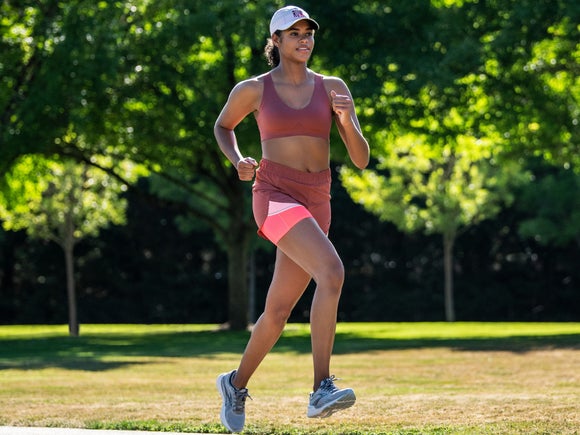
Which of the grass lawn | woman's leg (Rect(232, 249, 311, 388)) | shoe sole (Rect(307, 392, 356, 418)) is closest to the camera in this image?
shoe sole (Rect(307, 392, 356, 418))

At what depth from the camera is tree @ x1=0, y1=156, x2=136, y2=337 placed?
27547mm

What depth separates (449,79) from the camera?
2311 centimetres

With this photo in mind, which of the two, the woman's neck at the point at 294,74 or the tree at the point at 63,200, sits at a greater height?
the tree at the point at 63,200

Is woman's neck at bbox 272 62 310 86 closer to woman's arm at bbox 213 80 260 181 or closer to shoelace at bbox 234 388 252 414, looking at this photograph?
woman's arm at bbox 213 80 260 181

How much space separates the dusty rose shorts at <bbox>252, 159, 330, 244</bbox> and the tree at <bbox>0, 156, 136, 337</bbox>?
816 inches

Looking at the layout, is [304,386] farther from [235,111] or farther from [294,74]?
[294,74]

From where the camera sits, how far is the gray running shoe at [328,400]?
609 cm

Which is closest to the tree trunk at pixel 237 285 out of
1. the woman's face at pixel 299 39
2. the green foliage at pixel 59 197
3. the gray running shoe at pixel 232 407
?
the green foliage at pixel 59 197

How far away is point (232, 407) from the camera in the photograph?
6.69 metres

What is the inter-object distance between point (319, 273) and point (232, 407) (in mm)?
1034

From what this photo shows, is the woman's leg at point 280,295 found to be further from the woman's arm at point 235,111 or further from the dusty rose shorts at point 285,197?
the woman's arm at point 235,111

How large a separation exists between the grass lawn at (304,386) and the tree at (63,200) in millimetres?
5707

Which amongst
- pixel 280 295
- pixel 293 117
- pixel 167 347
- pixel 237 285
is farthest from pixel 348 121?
pixel 237 285

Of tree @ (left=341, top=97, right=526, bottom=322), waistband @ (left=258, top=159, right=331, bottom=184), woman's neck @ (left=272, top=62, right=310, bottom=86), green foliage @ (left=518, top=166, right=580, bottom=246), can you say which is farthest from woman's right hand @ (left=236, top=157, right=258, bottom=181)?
green foliage @ (left=518, top=166, right=580, bottom=246)
